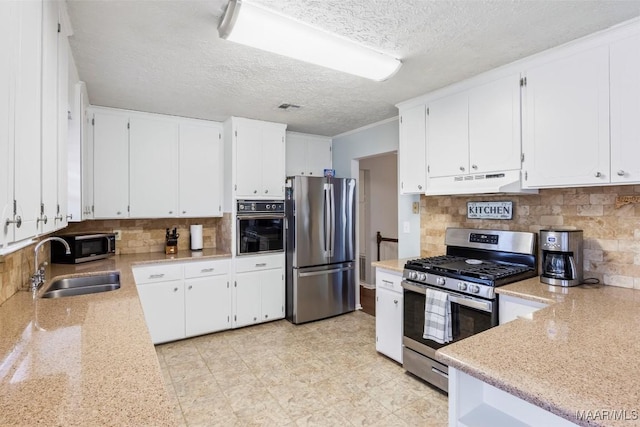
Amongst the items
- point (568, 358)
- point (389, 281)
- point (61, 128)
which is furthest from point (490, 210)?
point (61, 128)

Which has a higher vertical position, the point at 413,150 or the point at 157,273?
the point at 413,150

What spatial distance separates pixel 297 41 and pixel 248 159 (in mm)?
2052

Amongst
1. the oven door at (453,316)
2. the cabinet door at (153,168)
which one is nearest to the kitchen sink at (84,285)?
the cabinet door at (153,168)

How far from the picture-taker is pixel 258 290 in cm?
387

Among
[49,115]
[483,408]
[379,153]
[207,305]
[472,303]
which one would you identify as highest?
[379,153]

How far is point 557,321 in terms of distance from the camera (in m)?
1.49

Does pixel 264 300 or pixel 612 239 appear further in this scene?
pixel 264 300

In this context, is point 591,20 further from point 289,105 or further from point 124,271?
point 124,271

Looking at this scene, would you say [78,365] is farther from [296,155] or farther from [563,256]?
[296,155]

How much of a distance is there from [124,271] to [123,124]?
1571 mm

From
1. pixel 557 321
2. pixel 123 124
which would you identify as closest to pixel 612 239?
pixel 557 321

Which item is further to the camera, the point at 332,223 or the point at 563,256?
the point at 332,223

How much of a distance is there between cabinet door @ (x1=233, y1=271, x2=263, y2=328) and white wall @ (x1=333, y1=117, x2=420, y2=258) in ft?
5.37

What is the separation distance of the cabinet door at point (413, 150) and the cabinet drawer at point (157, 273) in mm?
2349
